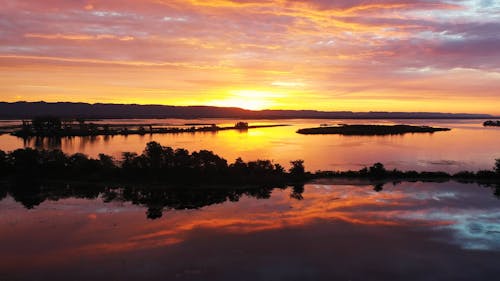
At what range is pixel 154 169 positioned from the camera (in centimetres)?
4506

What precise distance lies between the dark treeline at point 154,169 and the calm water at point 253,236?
16.7 feet

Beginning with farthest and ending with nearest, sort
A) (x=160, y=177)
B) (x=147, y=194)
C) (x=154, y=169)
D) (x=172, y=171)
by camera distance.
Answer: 1. (x=154, y=169)
2. (x=172, y=171)
3. (x=160, y=177)
4. (x=147, y=194)

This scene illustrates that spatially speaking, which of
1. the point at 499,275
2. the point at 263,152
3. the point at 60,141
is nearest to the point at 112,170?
the point at 263,152

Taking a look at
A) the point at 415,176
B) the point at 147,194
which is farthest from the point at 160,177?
the point at 415,176

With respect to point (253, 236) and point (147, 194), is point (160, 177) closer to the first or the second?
point (147, 194)

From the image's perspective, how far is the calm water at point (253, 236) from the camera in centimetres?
Answer: 2097

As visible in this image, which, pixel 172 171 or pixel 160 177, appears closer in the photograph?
pixel 160 177

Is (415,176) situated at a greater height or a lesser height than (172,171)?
lesser

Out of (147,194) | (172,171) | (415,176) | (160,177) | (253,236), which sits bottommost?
(253,236)

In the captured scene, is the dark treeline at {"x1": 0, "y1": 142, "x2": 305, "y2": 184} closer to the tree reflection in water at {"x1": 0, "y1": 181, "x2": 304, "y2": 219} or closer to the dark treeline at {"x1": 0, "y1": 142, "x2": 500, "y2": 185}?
the dark treeline at {"x1": 0, "y1": 142, "x2": 500, "y2": 185}

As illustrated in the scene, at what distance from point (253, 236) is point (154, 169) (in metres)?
21.5

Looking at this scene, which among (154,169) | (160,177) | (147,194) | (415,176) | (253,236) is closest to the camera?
(253,236)

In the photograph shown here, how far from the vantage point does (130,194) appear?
1545 inches

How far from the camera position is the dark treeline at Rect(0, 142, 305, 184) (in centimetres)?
4422
